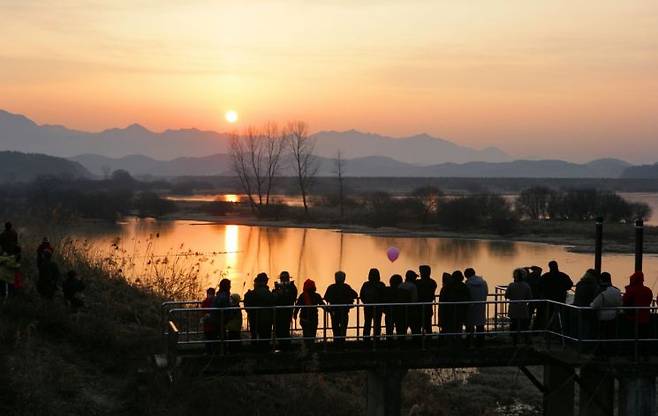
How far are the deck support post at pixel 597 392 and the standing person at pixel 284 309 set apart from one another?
17.8ft

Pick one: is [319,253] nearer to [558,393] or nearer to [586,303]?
[558,393]

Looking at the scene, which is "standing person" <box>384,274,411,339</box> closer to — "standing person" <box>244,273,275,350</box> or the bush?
→ "standing person" <box>244,273,275,350</box>

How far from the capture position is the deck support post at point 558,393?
15.2 meters

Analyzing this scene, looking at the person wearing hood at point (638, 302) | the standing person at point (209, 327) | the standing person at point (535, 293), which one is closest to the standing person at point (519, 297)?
the standing person at point (535, 293)

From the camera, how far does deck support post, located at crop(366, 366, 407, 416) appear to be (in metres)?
14.0

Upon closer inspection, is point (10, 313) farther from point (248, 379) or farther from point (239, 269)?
point (239, 269)

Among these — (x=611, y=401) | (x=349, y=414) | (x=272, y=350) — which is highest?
(x=272, y=350)

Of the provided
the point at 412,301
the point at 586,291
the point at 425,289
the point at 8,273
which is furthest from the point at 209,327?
the point at 586,291

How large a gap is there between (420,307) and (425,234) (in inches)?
2436

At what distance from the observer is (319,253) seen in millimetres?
53375

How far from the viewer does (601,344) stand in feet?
44.4

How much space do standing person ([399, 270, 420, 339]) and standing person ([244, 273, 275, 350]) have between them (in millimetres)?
2437

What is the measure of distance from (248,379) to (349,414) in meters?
2.38

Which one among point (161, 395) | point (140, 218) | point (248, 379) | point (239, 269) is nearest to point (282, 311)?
point (161, 395)
